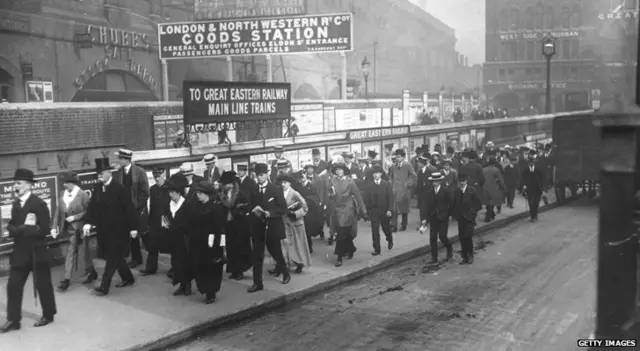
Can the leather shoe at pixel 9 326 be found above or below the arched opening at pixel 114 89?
below

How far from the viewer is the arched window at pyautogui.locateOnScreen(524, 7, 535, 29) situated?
29.7 metres

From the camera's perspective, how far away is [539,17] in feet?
97.1

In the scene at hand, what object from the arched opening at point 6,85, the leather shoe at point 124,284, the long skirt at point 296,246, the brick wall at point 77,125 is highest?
the arched opening at point 6,85

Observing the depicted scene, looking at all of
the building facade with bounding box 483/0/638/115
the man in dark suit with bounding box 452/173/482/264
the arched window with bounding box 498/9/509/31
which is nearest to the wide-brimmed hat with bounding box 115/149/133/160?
the man in dark suit with bounding box 452/173/482/264

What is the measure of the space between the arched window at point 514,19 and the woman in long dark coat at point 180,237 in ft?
78.3

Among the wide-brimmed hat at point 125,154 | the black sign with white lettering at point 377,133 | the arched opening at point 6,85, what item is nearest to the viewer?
the wide-brimmed hat at point 125,154

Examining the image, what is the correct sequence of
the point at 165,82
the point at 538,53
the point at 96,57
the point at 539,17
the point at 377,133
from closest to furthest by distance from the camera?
the point at 377,133, the point at 96,57, the point at 165,82, the point at 539,17, the point at 538,53

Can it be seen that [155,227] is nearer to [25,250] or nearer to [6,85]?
[25,250]

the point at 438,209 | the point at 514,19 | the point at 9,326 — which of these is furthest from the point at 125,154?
the point at 514,19

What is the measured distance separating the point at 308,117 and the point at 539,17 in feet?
49.3

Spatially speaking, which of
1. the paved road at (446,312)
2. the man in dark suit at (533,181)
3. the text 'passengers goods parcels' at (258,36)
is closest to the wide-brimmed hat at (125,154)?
the paved road at (446,312)

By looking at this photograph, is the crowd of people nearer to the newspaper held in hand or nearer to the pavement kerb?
the newspaper held in hand

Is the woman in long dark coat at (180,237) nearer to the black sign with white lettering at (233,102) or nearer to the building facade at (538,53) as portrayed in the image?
the black sign with white lettering at (233,102)

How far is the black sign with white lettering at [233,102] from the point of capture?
12562 mm
